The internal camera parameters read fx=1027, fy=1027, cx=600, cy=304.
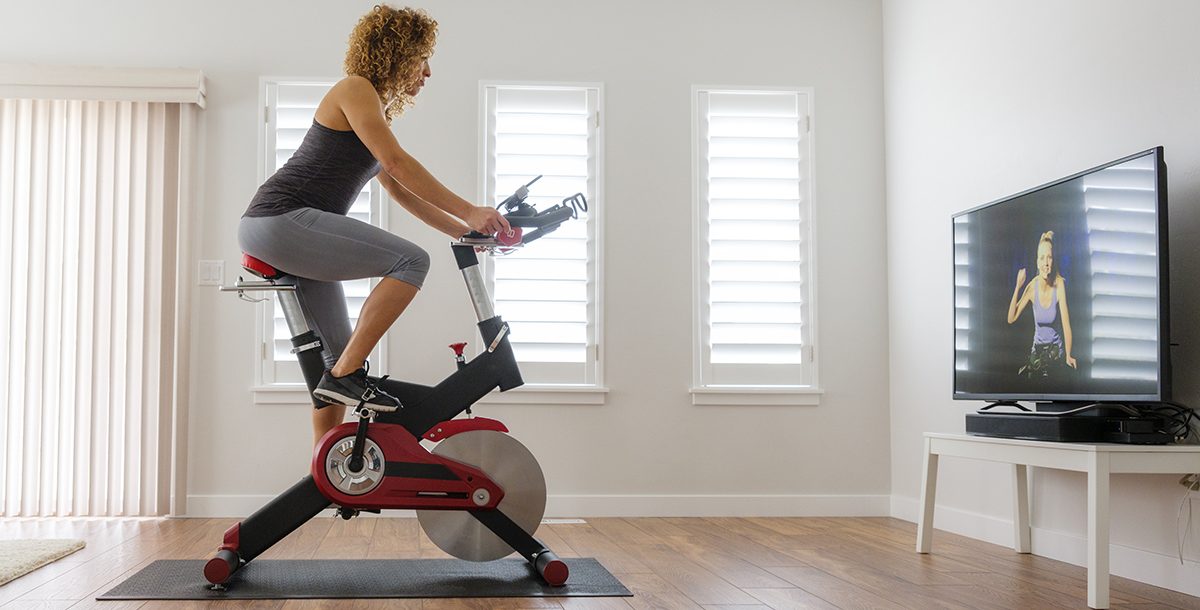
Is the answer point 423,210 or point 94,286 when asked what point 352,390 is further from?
point 94,286

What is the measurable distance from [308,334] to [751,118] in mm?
2588

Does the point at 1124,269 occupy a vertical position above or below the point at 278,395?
above

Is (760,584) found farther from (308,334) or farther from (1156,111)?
(1156,111)

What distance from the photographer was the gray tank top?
257 centimetres

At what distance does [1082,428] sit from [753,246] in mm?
2007

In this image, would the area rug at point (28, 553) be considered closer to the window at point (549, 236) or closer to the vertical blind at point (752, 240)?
the window at point (549, 236)

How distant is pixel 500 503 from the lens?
2648mm

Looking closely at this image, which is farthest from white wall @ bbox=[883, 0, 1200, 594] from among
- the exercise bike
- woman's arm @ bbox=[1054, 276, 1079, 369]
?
the exercise bike

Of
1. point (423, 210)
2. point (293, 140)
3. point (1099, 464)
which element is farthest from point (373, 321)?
point (293, 140)

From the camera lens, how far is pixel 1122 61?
294 cm

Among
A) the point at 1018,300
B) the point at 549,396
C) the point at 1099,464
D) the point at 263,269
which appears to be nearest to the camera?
the point at 1099,464

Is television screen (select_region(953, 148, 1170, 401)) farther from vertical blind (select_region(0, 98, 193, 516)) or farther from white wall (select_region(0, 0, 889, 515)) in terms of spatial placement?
vertical blind (select_region(0, 98, 193, 516))

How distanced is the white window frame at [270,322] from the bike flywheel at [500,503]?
5.79 feet

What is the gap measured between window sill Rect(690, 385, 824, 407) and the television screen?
1019mm
